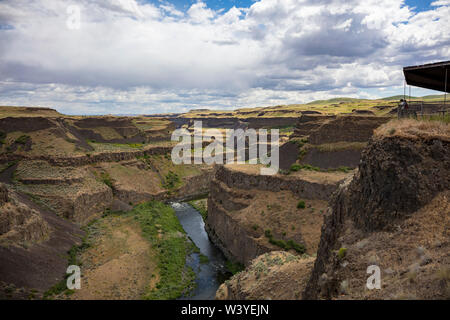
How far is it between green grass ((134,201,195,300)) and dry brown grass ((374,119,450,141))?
73.2 feet

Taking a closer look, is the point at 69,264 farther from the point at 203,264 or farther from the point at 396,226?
the point at 396,226

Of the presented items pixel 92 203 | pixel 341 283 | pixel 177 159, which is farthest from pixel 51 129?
pixel 341 283

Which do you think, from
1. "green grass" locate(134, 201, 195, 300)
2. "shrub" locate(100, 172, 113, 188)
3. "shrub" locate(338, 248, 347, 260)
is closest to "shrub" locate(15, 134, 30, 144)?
"shrub" locate(100, 172, 113, 188)

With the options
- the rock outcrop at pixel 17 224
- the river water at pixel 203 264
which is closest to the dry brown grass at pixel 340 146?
the river water at pixel 203 264

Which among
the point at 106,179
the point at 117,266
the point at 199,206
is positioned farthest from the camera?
the point at 199,206

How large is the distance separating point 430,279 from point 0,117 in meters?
65.7

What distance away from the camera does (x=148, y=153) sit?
231ft

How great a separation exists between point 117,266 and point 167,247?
660 centimetres

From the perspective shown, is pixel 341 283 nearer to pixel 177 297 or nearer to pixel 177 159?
pixel 177 297

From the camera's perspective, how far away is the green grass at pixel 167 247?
28.2 meters

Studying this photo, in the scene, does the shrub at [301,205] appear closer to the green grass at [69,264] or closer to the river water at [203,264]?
the river water at [203,264]

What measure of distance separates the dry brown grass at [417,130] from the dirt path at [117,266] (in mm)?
23066

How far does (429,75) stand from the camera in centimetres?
1499

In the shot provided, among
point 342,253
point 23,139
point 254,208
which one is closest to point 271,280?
point 342,253
